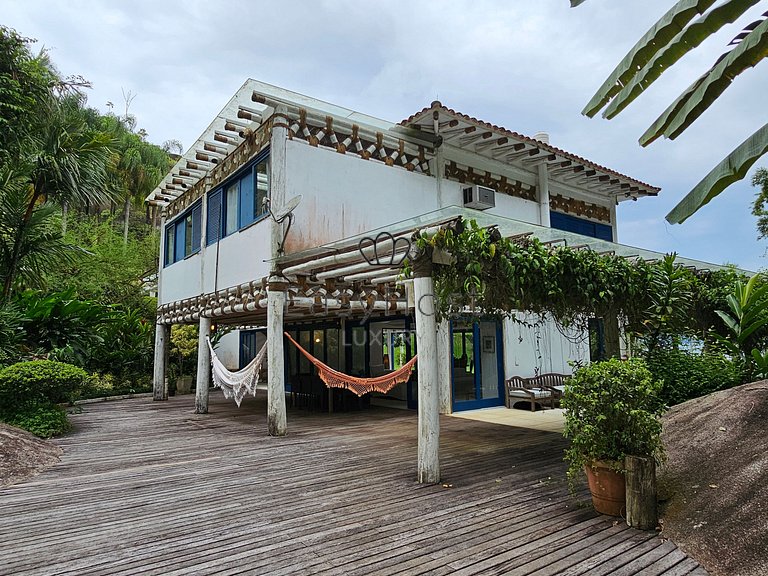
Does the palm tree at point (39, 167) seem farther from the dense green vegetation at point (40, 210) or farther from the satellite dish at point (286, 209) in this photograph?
the satellite dish at point (286, 209)

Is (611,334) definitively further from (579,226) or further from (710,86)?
(579,226)

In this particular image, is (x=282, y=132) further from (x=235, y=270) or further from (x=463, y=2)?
(x=463, y=2)

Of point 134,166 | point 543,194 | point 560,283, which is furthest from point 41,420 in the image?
point 134,166

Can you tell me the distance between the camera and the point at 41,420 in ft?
21.5

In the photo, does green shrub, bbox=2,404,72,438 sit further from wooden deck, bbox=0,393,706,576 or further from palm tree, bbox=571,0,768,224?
palm tree, bbox=571,0,768,224

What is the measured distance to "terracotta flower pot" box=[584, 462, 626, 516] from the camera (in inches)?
129

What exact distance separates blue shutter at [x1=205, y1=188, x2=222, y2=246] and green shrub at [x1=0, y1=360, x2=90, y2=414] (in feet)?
9.89

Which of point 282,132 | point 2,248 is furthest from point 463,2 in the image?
point 2,248

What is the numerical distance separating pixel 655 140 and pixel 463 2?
125 inches

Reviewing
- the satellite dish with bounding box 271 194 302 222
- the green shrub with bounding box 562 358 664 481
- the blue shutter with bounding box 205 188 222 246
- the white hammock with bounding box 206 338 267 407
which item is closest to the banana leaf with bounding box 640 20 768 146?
the green shrub with bounding box 562 358 664 481

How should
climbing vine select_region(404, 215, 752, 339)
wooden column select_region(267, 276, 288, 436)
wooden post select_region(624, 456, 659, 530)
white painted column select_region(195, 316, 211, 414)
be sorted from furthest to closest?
white painted column select_region(195, 316, 211, 414) < wooden column select_region(267, 276, 288, 436) < climbing vine select_region(404, 215, 752, 339) < wooden post select_region(624, 456, 659, 530)

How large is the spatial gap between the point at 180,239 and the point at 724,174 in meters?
10.2

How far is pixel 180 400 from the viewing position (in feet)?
37.2

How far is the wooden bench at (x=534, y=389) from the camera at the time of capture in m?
8.60
